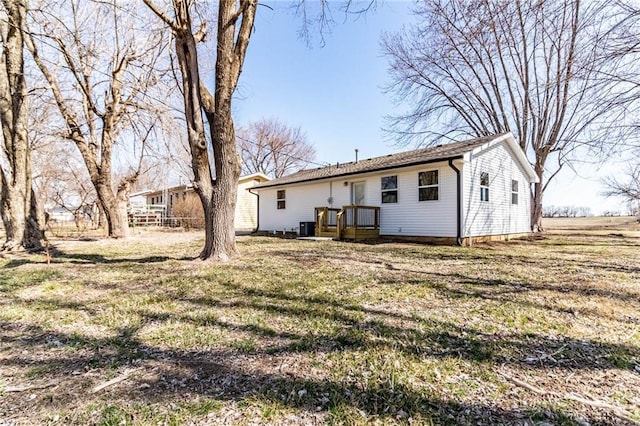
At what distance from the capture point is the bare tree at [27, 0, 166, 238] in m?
9.52

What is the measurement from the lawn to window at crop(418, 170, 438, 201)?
18.6ft

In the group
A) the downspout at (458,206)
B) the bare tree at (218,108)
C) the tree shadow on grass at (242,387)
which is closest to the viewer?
the tree shadow on grass at (242,387)

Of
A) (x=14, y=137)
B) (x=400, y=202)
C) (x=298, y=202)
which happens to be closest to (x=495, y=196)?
(x=400, y=202)

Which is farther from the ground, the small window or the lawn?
the small window

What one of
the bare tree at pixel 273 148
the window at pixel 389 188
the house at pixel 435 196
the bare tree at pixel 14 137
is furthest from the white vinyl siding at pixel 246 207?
the bare tree at pixel 14 137

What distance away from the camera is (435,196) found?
10242mm

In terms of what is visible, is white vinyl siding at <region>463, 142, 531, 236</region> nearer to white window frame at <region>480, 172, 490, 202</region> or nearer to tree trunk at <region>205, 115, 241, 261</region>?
white window frame at <region>480, 172, 490, 202</region>

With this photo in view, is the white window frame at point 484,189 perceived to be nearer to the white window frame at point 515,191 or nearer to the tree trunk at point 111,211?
the white window frame at point 515,191

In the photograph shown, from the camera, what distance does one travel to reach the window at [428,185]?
10.3 m

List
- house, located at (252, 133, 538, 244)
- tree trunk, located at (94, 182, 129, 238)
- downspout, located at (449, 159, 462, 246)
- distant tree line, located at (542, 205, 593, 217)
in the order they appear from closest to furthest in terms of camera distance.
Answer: downspout, located at (449, 159, 462, 246)
house, located at (252, 133, 538, 244)
tree trunk, located at (94, 182, 129, 238)
distant tree line, located at (542, 205, 593, 217)

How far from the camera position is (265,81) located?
1252 centimetres

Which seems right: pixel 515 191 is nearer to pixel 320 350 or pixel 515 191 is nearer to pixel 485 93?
pixel 485 93

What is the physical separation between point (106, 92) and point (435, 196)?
12.1 meters

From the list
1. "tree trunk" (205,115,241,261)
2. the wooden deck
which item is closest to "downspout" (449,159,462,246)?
the wooden deck
